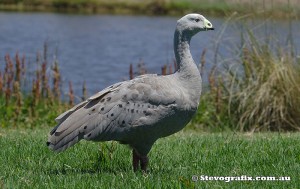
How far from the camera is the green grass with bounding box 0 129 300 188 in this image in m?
5.87

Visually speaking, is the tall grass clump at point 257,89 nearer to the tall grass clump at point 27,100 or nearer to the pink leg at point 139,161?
the tall grass clump at point 27,100

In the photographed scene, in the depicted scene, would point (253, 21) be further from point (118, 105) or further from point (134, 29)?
point (134, 29)

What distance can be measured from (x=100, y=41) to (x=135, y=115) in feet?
70.3

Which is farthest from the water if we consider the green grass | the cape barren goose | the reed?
the cape barren goose

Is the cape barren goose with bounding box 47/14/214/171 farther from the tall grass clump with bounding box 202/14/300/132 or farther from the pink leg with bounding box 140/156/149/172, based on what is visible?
the tall grass clump with bounding box 202/14/300/132

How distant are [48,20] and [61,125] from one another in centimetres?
2777

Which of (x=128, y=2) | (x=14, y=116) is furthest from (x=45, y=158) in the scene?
(x=128, y=2)

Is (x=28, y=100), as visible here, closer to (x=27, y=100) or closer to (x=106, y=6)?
(x=27, y=100)

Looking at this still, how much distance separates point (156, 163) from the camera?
7.12m

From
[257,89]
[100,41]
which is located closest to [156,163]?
[257,89]

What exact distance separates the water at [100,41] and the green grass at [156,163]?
454 centimetres

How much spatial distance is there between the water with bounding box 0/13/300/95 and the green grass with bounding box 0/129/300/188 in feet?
14.9

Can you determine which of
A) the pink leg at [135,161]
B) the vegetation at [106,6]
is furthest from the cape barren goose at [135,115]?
the vegetation at [106,6]

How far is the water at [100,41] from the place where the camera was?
17.0 metres
